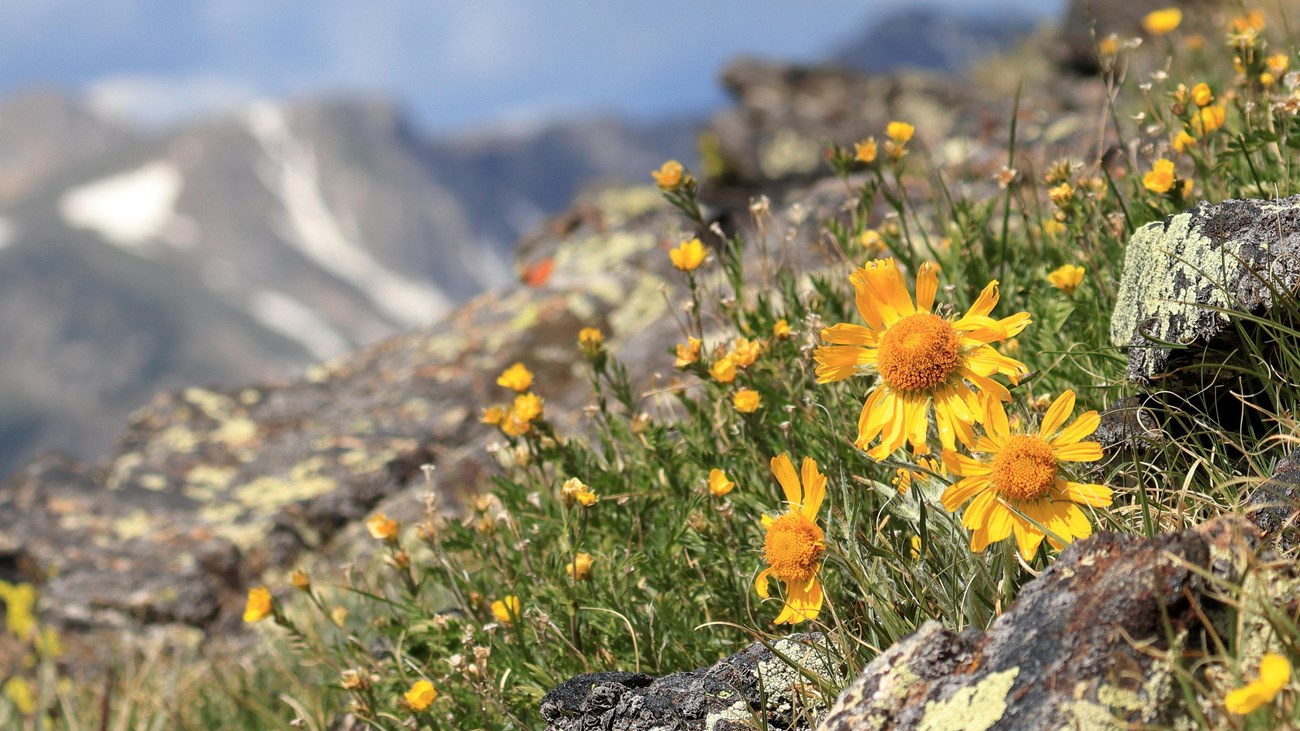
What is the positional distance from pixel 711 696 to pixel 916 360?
0.86m

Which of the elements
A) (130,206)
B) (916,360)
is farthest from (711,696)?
(130,206)

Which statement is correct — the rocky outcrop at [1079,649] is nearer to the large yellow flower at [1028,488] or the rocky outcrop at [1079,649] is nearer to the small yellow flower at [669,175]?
the large yellow flower at [1028,488]

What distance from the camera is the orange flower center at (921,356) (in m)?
1.91

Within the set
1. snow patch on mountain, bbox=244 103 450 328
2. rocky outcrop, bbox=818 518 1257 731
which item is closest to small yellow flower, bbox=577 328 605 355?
rocky outcrop, bbox=818 518 1257 731

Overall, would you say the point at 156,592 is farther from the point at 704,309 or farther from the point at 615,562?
the point at 615,562

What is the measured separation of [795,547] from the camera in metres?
1.98

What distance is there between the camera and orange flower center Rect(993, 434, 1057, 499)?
1754mm

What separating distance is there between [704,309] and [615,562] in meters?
2.05

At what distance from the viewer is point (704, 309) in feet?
14.5

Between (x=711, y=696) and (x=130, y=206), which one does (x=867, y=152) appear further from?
(x=130, y=206)

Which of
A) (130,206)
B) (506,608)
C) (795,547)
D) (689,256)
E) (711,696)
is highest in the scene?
(130,206)

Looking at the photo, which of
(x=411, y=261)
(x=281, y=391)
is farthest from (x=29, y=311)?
(x=281, y=391)

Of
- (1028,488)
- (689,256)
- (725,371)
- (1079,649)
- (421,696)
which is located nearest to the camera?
(1079,649)

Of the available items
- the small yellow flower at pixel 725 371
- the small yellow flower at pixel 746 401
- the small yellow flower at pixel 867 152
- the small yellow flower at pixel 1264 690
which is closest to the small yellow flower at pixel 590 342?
the small yellow flower at pixel 725 371
